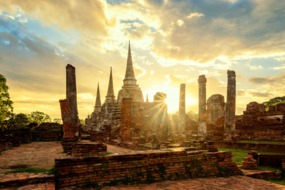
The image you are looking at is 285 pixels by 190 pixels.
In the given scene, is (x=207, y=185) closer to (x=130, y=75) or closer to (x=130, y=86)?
(x=130, y=86)

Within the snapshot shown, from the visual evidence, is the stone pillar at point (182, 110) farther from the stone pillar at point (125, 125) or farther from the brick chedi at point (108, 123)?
the stone pillar at point (125, 125)

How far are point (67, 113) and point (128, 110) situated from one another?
315 cm

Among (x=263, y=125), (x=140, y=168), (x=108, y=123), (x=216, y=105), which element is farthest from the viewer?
(x=216, y=105)

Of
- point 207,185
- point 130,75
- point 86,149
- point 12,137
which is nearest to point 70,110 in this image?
point 12,137

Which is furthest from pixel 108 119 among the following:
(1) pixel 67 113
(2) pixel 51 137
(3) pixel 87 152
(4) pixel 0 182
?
(4) pixel 0 182

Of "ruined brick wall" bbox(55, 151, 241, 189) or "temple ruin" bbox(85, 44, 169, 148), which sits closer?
"ruined brick wall" bbox(55, 151, 241, 189)

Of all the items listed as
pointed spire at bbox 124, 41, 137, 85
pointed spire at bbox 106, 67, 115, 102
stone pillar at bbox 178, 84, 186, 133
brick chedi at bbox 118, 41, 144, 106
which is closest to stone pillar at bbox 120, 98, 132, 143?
stone pillar at bbox 178, 84, 186, 133

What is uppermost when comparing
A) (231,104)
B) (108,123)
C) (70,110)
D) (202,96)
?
(202,96)

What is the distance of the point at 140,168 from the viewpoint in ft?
17.1

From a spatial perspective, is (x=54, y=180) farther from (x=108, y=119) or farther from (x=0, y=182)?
(x=108, y=119)

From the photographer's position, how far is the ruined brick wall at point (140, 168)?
4664mm

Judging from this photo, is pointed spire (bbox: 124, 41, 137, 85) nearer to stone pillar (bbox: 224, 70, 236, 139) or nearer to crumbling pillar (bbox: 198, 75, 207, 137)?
crumbling pillar (bbox: 198, 75, 207, 137)

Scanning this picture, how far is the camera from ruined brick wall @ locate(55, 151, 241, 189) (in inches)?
184

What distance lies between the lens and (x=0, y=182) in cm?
402
